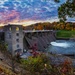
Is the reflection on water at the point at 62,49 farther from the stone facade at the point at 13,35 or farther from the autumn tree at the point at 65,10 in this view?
the autumn tree at the point at 65,10

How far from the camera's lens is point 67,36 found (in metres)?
87.3

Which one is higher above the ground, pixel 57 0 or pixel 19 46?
pixel 57 0

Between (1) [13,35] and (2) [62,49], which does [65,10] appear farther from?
(2) [62,49]

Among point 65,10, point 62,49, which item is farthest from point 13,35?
point 65,10

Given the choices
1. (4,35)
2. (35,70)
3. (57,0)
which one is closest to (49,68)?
(35,70)

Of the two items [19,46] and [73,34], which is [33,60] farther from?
[73,34]

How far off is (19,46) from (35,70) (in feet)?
119

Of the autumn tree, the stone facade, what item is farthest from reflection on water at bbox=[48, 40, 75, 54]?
the autumn tree

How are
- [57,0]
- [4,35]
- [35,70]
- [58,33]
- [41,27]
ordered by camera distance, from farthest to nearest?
[58,33]
[41,27]
[4,35]
[57,0]
[35,70]

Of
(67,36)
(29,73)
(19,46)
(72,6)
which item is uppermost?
(72,6)

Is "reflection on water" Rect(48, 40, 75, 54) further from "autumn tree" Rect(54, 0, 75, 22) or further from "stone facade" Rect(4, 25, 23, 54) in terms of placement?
"autumn tree" Rect(54, 0, 75, 22)

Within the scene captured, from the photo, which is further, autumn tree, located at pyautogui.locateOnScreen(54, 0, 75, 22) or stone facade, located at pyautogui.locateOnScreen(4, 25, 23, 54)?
stone facade, located at pyautogui.locateOnScreen(4, 25, 23, 54)

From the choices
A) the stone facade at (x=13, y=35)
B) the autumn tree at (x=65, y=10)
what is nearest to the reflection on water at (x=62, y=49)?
the stone facade at (x=13, y=35)

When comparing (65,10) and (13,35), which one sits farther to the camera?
(13,35)
